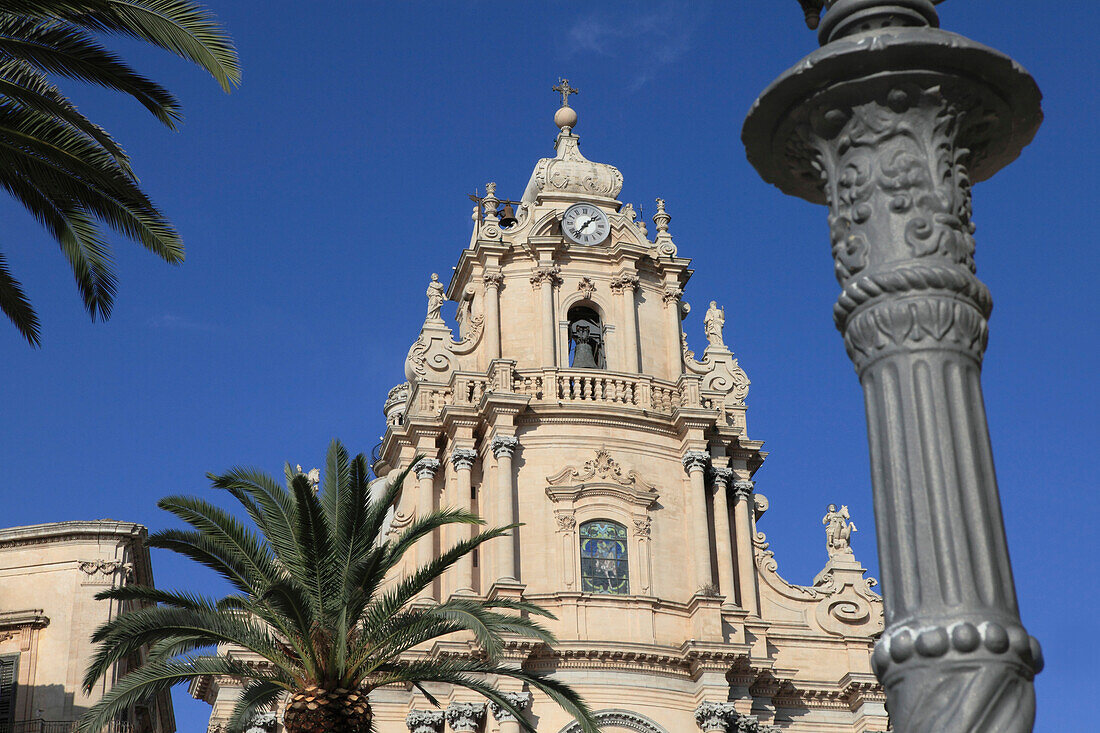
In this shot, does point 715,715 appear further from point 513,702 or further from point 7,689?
point 7,689

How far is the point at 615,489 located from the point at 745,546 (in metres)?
3.78

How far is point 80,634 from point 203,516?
10895 mm

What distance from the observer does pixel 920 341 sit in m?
7.74

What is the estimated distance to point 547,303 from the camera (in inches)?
1448

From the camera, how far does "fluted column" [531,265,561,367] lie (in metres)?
36.2

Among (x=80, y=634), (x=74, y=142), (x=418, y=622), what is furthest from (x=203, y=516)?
(x=80, y=634)

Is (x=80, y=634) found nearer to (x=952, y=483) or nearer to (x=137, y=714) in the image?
(x=137, y=714)

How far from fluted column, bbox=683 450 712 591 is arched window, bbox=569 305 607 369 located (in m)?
3.57

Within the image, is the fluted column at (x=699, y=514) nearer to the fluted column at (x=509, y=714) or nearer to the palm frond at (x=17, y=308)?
the fluted column at (x=509, y=714)

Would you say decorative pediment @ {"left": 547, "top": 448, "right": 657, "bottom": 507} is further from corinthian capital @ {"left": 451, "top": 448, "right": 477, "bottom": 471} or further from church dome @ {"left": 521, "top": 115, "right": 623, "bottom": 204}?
church dome @ {"left": 521, "top": 115, "right": 623, "bottom": 204}

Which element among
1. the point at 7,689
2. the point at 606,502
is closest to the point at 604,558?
the point at 606,502

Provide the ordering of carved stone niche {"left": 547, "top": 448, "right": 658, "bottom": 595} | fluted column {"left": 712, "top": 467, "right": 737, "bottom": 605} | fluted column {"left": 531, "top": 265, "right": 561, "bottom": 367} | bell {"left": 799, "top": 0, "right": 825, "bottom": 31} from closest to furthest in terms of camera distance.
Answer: bell {"left": 799, "top": 0, "right": 825, "bottom": 31}
carved stone niche {"left": 547, "top": 448, "right": 658, "bottom": 595}
fluted column {"left": 712, "top": 467, "right": 737, "bottom": 605}
fluted column {"left": 531, "top": 265, "right": 561, "bottom": 367}

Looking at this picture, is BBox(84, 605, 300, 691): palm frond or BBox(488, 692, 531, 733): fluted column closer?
BBox(84, 605, 300, 691): palm frond

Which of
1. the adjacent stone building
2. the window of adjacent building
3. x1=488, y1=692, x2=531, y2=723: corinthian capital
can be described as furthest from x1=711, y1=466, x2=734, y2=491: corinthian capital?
the window of adjacent building
